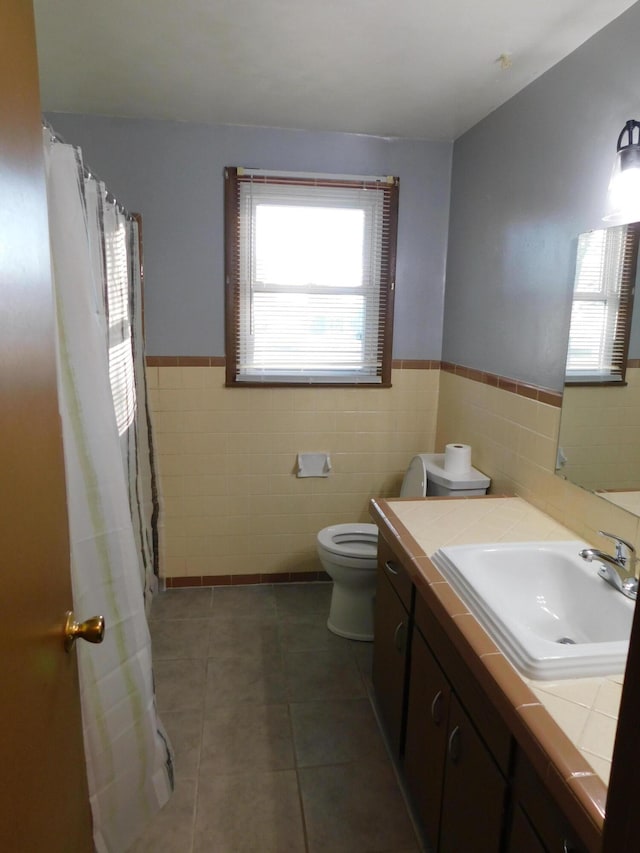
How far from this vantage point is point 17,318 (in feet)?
2.46

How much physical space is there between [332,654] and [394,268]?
1.96 metres

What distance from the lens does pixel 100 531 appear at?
1.50 m

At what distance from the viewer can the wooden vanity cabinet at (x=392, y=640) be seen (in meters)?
1.80

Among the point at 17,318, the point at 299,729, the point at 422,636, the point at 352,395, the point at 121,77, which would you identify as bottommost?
the point at 299,729

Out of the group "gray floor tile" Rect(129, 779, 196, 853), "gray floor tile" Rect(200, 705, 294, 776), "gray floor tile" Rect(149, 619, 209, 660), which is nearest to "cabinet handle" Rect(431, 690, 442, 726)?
"gray floor tile" Rect(200, 705, 294, 776)

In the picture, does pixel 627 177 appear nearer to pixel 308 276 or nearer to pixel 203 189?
pixel 308 276

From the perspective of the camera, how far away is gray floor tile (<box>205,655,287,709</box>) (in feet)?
7.51

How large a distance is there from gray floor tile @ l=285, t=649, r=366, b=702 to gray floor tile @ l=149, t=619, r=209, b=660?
0.43 meters

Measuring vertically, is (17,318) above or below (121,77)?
below

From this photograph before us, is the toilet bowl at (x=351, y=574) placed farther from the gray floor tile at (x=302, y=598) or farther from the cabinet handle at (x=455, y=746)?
the cabinet handle at (x=455, y=746)

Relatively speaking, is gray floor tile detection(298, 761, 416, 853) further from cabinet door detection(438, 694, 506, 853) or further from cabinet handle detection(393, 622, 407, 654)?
cabinet handle detection(393, 622, 407, 654)

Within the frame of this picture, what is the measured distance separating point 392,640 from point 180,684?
100cm

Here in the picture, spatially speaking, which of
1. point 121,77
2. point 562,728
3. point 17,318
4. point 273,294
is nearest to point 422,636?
point 562,728

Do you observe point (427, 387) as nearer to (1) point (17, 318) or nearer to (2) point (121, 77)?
(2) point (121, 77)
